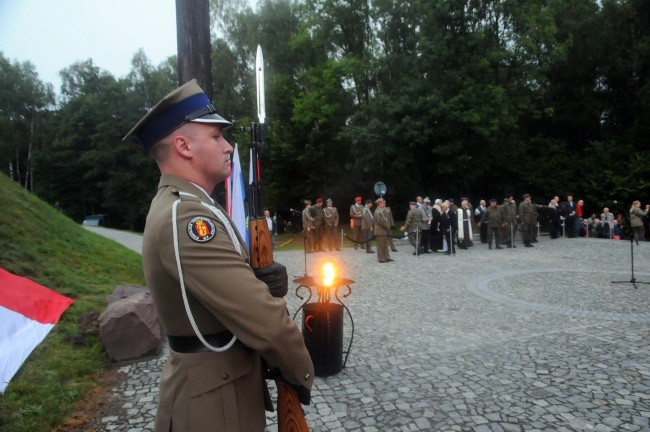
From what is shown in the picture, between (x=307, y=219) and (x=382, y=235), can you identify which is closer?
(x=382, y=235)

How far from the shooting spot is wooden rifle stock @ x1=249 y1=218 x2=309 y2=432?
6.08 ft

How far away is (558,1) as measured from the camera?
31.2m

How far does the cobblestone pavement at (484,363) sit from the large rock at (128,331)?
0.20 m

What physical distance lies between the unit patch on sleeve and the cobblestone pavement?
9.46 ft

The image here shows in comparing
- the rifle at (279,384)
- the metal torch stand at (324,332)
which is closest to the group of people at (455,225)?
the metal torch stand at (324,332)

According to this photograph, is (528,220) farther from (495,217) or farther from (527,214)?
(495,217)

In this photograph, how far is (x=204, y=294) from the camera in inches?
62.7

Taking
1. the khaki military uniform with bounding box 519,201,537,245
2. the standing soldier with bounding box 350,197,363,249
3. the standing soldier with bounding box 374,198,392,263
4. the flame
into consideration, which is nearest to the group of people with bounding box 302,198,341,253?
the standing soldier with bounding box 350,197,363,249

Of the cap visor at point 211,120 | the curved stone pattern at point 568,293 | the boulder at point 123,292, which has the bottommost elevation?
the curved stone pattern at point 568,293

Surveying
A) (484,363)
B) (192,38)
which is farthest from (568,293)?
(192,38)

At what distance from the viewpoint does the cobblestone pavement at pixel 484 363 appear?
13.3ft

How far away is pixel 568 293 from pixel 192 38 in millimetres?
8096

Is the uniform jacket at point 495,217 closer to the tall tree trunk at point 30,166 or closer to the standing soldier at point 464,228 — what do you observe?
the standing soldier at point 464,228

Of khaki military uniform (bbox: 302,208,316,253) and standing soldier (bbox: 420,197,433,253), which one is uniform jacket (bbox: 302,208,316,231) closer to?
khaki military uniform (bbox: 302,208,316,253)
